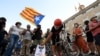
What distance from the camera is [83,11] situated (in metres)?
34.2

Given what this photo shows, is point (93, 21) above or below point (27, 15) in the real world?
below

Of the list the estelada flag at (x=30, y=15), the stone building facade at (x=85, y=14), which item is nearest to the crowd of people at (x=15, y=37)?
the estelada flag at (x=30, y=15)

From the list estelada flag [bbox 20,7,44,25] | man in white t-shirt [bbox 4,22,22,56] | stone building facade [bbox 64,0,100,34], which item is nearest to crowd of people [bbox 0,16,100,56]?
man in white t-shirt [bbox 4,22,22,56]

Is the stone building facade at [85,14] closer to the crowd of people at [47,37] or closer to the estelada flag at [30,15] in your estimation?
the estelada flag at [30,15]

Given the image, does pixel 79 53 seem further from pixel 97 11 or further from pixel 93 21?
pixel 97 11

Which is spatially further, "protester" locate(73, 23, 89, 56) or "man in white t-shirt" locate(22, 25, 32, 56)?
"man in white t-shirt" locate(22, 25, 32, 56)

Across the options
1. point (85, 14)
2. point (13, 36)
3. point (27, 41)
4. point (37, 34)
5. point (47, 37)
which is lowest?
point (47, 37)

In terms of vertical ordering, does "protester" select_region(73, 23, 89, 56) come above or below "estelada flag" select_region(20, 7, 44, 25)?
below

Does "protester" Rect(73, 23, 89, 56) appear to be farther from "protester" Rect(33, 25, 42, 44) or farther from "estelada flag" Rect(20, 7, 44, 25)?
"estelada flag" Rect(20, 7, 44, 25)

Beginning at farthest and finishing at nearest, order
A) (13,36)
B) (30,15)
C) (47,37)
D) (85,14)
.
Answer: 1. (85,14)
2. (30,15)
3. (13,36)
4. (47,37)

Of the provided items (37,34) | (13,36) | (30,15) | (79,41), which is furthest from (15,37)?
(30,15)

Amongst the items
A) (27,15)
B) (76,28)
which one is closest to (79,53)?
(76,28)

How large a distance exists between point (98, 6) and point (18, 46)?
47.5 feet

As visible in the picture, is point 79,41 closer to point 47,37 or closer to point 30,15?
point 47,37
